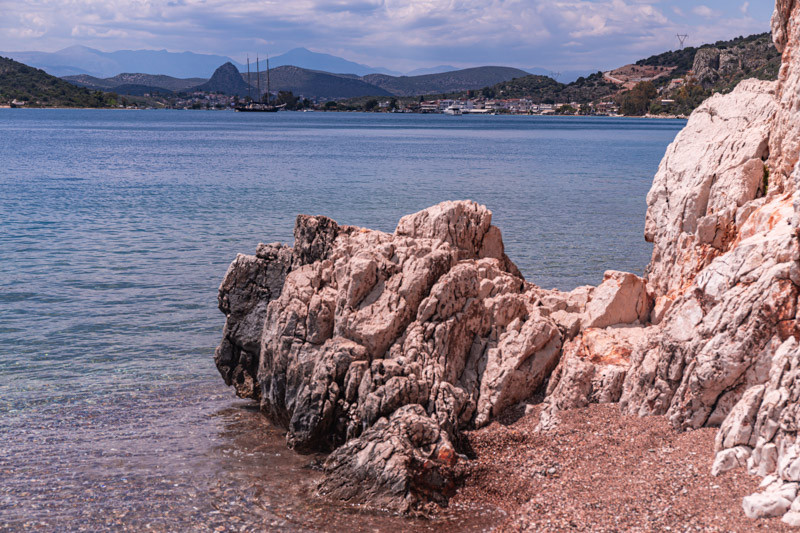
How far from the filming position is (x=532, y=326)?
1418 centimetres

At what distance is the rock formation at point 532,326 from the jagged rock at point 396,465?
0.03m

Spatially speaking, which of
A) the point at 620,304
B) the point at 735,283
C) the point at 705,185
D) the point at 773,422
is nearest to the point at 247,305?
the point at 620,304

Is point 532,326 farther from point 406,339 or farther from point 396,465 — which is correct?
point 396,465

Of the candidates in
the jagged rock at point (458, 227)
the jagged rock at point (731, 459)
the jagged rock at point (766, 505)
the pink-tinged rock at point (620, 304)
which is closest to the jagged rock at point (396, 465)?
the jagged rock at point (731, 459)

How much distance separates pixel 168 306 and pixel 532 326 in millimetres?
13448

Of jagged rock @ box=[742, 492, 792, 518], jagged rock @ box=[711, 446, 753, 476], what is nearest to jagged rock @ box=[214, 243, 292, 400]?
jagged rock @ box=[711, 446, 753, 476]

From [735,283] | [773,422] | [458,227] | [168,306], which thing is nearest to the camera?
[773,422]

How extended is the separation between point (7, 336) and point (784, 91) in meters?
19.9

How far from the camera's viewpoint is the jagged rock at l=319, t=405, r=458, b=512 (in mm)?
11625

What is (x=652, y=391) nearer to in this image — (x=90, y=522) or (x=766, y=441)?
(x=766, y=441)

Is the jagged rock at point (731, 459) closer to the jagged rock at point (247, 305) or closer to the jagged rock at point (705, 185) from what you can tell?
the jagged rock at point (705, 185)

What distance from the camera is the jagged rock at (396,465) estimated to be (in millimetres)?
11625

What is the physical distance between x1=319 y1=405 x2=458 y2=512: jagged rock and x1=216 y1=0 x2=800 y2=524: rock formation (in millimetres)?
25

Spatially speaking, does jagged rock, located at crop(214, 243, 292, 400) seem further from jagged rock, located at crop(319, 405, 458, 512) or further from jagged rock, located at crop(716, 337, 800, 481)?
jagged rock, located at crop(716, 337, 800, 481)
